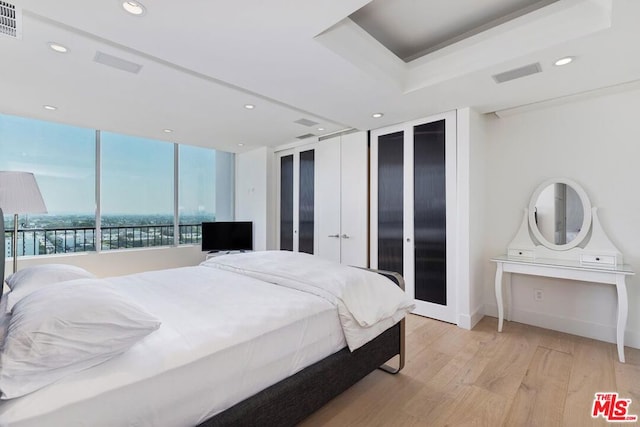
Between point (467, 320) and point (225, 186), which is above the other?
point (225, 186)

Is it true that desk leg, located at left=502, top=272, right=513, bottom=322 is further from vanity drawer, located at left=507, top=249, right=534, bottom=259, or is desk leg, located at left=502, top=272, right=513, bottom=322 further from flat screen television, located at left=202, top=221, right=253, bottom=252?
flat screen television, located at left=202, top=221, right=253, bottom=252

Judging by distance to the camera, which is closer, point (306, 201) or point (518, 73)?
point (518, 73)

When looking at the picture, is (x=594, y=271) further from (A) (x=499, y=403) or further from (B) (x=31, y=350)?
(B) (x=31, y=350)

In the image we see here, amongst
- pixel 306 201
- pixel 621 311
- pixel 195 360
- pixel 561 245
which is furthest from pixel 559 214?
pixel 195 360

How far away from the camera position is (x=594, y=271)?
254cm

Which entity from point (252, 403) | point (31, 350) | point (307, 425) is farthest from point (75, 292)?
point (307, 425)

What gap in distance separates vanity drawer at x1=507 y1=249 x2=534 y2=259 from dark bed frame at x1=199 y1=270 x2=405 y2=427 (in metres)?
1.91

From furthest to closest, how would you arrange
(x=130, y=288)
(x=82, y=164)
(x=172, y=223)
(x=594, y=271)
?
(x=172, y=223), (x=82, y=164), (x=594, y=271), (x=130, y=288)

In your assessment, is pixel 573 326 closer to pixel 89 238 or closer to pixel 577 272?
pixel 577 272

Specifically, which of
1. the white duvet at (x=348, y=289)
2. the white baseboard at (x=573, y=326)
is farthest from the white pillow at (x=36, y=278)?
the white baseboard at (x=573, y=326)

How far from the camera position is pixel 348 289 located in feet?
6.16

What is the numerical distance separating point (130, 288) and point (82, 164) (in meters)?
3.38

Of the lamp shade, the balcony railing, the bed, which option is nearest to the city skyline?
the balcony railing

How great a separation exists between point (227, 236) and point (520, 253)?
171 inches
